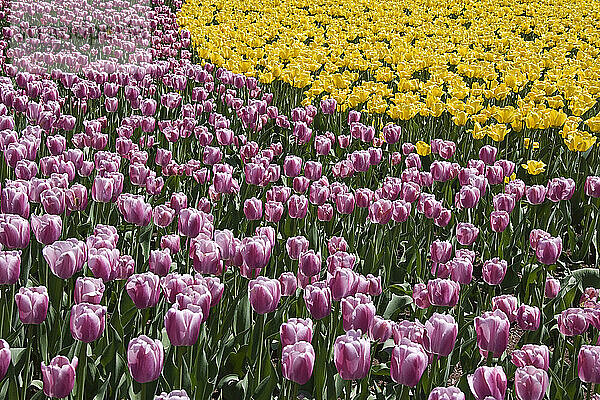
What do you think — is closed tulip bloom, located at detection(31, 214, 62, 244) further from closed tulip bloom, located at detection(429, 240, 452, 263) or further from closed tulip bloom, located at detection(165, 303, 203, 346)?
closed tulip bloom, located at detection(429, 240, 452, 263)

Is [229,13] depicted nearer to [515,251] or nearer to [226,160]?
[226,160]

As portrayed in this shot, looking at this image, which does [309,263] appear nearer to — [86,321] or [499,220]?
[86,321]

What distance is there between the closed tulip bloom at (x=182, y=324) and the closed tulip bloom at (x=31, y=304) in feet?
1.16

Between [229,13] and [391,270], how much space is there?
832 centimetres

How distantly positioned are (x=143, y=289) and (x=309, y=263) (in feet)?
1.85

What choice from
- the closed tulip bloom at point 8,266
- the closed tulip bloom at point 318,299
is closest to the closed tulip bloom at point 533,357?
the closed tulip bloom at point 318,299

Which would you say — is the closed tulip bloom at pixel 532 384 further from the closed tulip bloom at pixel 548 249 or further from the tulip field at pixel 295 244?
the closed tulip bloom at pixel 548 249

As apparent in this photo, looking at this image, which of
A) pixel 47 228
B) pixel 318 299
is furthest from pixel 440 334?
pixel 47 228

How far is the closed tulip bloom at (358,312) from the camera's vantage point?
2.03m

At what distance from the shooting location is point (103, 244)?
7.60 ft

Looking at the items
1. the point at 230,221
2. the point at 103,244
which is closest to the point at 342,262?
the point at 103,244

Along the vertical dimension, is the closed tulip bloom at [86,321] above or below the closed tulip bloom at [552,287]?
above

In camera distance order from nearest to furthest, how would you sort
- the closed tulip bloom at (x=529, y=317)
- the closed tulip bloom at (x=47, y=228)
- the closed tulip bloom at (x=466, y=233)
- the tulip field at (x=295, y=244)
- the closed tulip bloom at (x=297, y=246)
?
the tulip field at (x=295, y=244) < the closed tulip bloom at (x=529, y=317) < the closed tulip bloom at (x=47, y=228) < the closed tulip bloom at (x=297, y=246) < the closed tulip bloom at (x=466, y=233)

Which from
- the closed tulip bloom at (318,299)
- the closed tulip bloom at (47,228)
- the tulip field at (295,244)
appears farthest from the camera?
the closed tulip bloom at (47,228)
